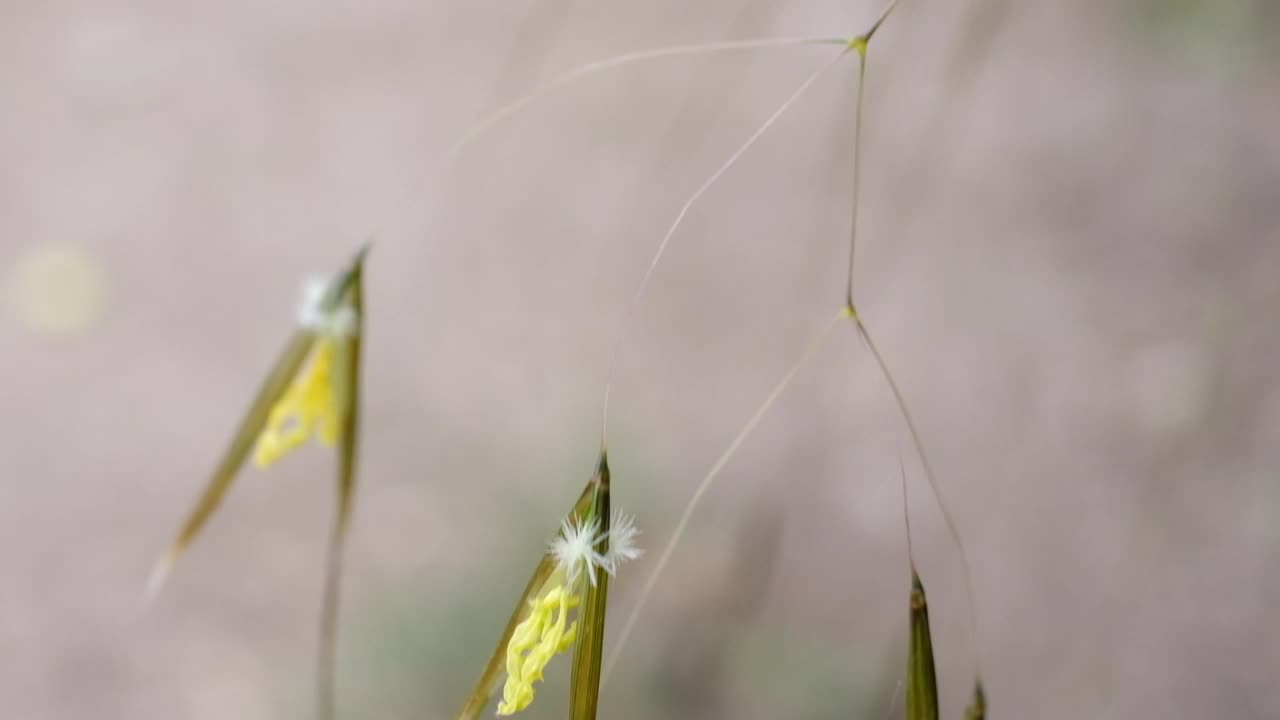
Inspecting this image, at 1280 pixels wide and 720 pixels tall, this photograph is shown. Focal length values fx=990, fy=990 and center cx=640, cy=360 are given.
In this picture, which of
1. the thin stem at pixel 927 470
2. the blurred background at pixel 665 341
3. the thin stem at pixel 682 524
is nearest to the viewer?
the thin stem at pixel 927 470

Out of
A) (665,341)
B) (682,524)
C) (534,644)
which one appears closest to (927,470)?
(682,524)

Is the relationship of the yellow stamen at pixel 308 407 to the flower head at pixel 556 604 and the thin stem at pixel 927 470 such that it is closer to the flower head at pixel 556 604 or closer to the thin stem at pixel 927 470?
the flower head at pixel 556 604

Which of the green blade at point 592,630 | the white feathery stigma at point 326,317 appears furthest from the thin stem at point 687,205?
the white feathery stigma at point 326,317

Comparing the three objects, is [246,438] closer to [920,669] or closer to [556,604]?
[556,604]

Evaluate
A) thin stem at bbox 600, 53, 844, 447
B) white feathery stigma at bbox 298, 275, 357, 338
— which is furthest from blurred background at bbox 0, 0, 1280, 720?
white feathery stigma at bbox 298, 275, 357, 338

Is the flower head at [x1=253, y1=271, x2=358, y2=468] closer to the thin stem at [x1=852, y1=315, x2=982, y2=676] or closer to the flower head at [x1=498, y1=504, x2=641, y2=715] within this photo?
the flower head at [x1=498, y1=504, x2=641, y2=715]

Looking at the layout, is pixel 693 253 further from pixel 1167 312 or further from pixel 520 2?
pixel 1167 312
